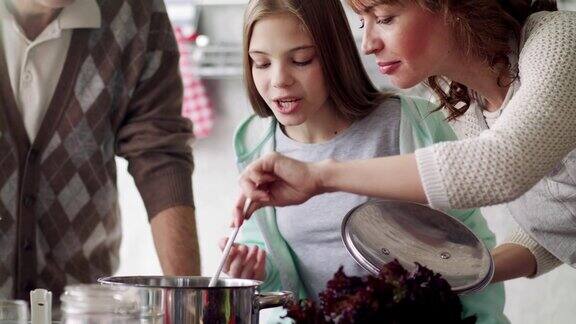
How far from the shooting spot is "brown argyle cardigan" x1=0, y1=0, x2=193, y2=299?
1865mm

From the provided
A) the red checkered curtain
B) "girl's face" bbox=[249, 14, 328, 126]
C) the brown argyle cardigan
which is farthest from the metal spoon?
the red checkered curtain

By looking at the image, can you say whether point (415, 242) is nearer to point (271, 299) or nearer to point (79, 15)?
point (271, 299)

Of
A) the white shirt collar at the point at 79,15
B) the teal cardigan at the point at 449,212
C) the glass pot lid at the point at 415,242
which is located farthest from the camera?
the white shirt collar at the point at 79,15

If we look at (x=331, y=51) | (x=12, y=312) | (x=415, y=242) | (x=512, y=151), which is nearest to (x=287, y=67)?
(x=331, y=51)

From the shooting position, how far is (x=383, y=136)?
1.93m

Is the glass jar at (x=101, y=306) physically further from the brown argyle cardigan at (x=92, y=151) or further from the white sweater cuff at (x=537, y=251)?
the white sweater cuff at (x=537, y=251)

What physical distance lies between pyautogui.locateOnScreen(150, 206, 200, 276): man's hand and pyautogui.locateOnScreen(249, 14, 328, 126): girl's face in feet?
0.96

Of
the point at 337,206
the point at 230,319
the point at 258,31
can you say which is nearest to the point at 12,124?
the point at 258,31

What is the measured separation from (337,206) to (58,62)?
651 mm

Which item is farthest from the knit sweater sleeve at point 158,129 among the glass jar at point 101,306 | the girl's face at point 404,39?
the glass jar at point 101,306

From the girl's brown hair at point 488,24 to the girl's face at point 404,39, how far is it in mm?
15

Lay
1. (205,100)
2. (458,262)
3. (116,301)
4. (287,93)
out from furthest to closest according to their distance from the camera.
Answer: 1. (205,100)
2. (287,93)
3. (458,262)
4. (116,301)

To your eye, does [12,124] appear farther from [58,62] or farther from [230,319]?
[230,319]

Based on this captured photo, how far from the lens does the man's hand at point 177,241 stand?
1.88m
